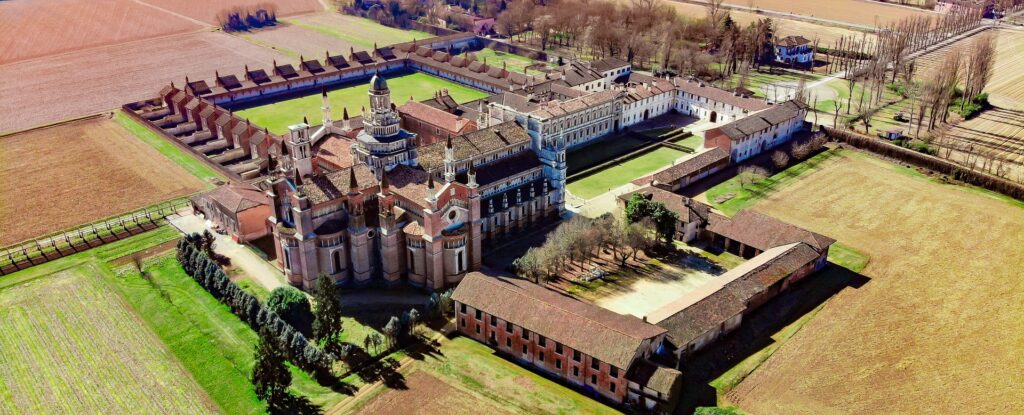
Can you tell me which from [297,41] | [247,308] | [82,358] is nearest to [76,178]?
[82,358]

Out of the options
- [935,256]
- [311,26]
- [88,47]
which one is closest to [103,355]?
[935,256]

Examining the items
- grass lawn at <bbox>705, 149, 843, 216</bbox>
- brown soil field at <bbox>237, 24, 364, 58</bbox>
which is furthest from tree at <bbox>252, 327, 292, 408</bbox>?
brown soil field at <bbox>237, 24, 364, 58</bbox>

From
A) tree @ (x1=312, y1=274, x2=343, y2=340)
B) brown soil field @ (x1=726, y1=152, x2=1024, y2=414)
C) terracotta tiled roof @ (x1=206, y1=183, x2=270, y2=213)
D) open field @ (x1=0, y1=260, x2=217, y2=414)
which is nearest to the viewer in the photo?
open field @ (x1=0, y1=260, x2=217, y2=414)

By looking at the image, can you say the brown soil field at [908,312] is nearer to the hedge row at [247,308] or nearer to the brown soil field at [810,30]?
the hedge row at [247,308]

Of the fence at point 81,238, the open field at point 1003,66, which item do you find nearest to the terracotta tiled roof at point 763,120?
the open field at point 1003,66

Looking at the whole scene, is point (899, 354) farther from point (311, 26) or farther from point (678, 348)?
point (311, 26)

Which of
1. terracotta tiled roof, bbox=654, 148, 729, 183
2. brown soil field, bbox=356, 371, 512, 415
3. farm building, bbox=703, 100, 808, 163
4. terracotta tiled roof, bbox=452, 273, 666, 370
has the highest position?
farm building, bbox=703, 100, 808, 163

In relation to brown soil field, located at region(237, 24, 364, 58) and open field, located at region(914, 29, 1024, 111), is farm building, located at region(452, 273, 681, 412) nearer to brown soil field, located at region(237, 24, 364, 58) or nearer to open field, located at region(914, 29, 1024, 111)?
open field, located at region(914, 29, 1024, 111)
